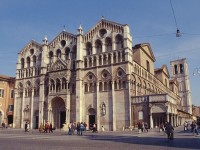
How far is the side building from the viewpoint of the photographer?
5726cm

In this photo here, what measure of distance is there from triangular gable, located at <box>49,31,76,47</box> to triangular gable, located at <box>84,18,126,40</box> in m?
3.53

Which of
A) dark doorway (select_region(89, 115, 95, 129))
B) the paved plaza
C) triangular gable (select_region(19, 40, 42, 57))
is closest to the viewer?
the paved plaza

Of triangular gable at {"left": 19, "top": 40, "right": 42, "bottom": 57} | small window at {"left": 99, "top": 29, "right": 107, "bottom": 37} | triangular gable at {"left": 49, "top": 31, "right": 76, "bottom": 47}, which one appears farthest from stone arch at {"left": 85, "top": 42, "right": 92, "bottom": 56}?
triangular gable at {"left": 19, "top": 40, "right": 42, "bottom": 57}

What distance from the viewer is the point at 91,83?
4581 centimetres

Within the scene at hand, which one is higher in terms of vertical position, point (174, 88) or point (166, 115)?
point (174, 88)

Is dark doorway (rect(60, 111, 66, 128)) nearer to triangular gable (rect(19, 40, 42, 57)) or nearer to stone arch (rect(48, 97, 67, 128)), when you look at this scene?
stone arch (rect(48, 97, 67, 128))

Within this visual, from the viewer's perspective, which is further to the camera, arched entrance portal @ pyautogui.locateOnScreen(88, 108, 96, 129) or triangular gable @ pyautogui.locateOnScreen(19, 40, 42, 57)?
triangular gable @ pyautogui.locateOnScreen(19, 40, 42, 57)

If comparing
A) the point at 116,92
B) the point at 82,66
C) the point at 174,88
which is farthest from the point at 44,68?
the point at 174,88

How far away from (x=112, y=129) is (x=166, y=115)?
9.30 m

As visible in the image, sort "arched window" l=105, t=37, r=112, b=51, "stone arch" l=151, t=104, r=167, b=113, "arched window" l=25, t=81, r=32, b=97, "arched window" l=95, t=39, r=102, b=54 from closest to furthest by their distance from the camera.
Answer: "stone arch" l=151, t=104, r=167, b=113 → "arched window" l=105, t=37, r=112, b=51 → "arched window" l=95, t=39, r=102, b=54 → "arched window" l=25, t=81, r=32, b=97

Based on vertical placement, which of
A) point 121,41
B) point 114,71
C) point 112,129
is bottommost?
point 112,129

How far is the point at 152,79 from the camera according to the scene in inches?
2223

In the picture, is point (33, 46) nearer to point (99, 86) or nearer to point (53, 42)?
point (53, 42)

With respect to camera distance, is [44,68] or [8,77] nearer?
[44,68]
